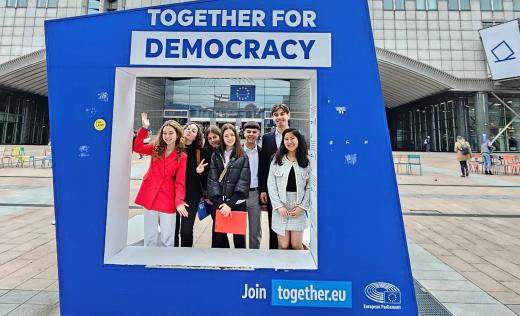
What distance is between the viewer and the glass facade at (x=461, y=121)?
29.2 m

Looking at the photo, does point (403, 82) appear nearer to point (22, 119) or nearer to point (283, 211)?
point (283, 211)

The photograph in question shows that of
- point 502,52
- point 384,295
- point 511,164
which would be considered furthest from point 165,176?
point 502,52

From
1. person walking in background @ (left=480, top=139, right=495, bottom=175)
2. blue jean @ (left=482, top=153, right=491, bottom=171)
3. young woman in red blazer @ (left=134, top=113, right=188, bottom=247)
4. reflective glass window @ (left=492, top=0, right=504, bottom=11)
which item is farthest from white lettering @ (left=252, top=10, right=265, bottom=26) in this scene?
reflective glass window @ (left=492, top=0, right=504, bottom=11)

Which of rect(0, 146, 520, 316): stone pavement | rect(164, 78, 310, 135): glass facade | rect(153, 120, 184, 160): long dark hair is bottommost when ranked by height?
rect(0, 146, 520, 316): stone pavement

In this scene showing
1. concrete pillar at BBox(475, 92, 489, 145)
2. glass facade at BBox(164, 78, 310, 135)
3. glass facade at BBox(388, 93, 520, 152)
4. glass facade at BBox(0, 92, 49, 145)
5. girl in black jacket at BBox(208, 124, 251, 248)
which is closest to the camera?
girl in black jacket at BBox(208, 124, 251, 248)

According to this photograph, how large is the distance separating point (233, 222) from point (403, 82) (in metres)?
33.6

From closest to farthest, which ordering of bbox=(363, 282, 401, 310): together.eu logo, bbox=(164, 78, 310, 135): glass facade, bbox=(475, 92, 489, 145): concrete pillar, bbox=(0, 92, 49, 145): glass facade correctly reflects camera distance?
bbox=(363, 282, 401, 310): together.eu logo → bbox=(475, 92, 489, 145): concrete pillar → bbox=(164, 78, 310, 135): glass facade → bbox=(0, 92, 49, 145): glass facade

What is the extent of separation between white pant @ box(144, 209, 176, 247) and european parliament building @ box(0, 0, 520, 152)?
2484 centimetres

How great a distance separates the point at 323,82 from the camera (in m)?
2.74

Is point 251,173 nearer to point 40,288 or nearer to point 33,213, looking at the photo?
point 40,288

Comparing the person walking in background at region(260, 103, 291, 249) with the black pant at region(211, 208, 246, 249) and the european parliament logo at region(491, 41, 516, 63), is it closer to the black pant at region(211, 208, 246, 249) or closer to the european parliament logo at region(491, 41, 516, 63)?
the black pant at region(211, 208, 246, 249)

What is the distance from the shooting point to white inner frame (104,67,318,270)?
9.04 feet

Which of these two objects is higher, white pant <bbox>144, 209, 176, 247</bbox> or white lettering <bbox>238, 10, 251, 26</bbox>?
white lettering <bbox>238, 10, 251, 26</bbox>

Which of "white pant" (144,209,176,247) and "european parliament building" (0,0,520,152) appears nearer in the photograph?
"white pant" (144,209,176,247)
